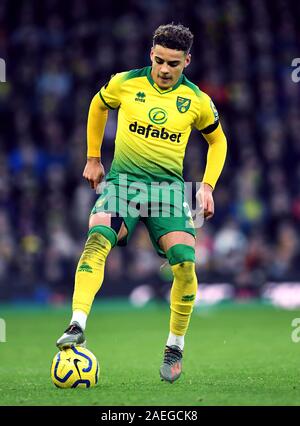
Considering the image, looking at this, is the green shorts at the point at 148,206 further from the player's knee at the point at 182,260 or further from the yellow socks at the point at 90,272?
the yellow socks at the point at 90,272

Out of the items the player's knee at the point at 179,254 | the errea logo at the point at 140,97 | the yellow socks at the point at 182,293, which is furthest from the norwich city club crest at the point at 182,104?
the yellow socks at the point at 182,293

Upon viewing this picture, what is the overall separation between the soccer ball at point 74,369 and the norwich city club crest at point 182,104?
186 cm

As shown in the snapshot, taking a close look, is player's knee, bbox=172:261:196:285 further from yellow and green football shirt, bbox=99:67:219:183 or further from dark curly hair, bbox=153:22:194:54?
dark curly hair, bbox=153:22:194:54

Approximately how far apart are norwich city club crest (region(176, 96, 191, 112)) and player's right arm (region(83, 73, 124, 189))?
427 millimetres

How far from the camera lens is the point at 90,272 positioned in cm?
686

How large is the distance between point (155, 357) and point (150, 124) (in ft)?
8.93

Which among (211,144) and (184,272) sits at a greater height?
(211,144)

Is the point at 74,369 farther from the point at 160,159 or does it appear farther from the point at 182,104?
the point at 182,104

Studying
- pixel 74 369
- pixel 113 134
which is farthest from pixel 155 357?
pixel 113 134

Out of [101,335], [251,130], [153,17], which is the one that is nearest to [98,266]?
[101,335]

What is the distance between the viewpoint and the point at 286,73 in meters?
18.4
